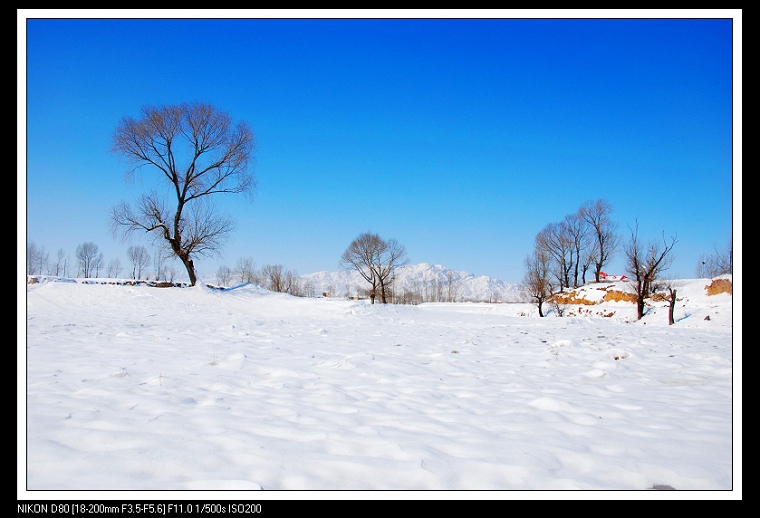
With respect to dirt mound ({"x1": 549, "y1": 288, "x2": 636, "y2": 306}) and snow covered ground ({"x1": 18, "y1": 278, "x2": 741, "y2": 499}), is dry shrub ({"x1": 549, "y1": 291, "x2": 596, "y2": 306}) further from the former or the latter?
snow covered ground ({"x1": 18, "y1": 278, "x2": 741, "y2": 499})

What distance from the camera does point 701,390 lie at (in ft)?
12.0

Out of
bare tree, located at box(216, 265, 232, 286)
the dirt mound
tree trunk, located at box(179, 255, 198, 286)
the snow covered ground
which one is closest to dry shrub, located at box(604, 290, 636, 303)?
the dirt mound

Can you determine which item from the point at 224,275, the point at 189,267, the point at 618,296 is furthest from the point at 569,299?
the point at 224,275

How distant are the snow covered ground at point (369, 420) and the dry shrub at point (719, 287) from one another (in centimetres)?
2222

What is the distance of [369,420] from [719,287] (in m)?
28.1

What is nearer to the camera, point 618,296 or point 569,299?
point 618,296

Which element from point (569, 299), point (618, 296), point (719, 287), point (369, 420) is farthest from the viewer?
point (569, 299)

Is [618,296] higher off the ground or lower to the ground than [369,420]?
lower

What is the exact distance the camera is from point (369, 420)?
2764mm

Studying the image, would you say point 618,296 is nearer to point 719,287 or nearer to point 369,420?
point 719,287

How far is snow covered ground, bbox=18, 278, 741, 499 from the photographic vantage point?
1861 millimetres
